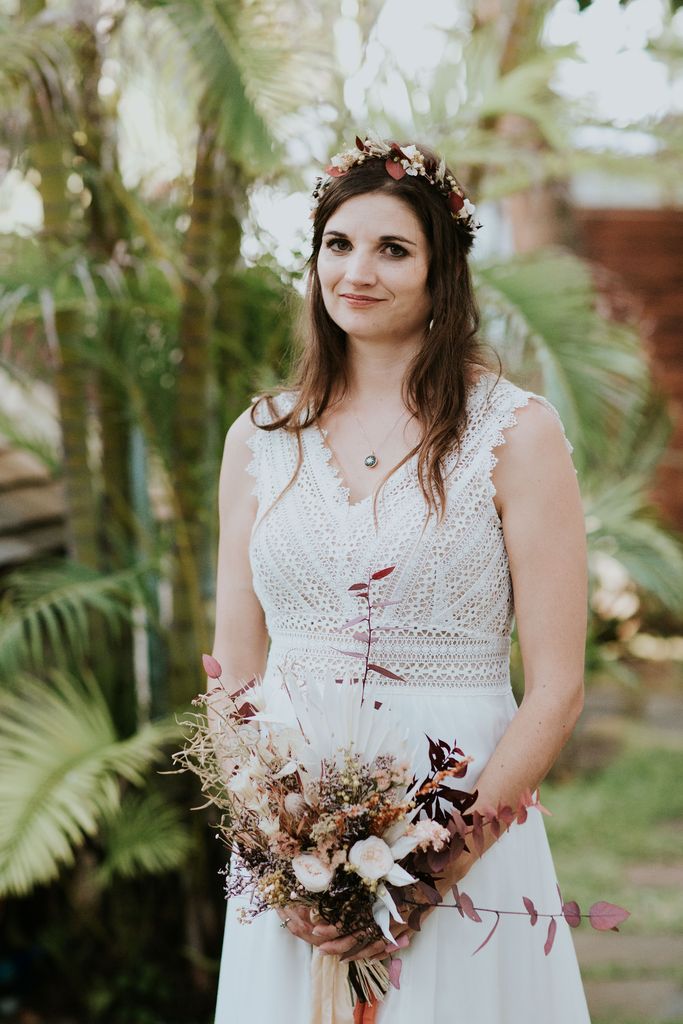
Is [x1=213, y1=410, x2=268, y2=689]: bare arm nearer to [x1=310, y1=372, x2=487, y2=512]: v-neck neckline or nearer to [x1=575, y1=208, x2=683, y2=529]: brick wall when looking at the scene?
[x1=310, y1=372, x2=487, y2=512]: v-neck neckline

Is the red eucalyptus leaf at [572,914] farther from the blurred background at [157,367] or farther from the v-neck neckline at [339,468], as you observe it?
the blurred background at [157,367]

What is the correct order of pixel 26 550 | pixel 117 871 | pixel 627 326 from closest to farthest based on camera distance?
1. pixel 117 871
2. pixel 26 550
3. pixel 627 326

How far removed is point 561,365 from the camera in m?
3.53

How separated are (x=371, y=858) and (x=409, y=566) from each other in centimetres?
52

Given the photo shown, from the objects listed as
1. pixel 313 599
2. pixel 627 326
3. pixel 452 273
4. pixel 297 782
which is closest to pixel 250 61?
pixel 452 273

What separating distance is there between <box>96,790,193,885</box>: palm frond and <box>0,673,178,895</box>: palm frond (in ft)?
0.26

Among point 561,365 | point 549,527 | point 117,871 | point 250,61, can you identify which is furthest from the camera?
point 117,871

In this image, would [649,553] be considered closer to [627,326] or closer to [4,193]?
[627,326]

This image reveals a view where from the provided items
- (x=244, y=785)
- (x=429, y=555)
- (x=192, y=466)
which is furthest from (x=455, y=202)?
(x=192, y=466)

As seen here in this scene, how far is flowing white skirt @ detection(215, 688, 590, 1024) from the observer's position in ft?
6.26

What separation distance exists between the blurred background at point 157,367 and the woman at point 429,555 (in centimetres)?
113

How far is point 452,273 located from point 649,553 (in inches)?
84.7

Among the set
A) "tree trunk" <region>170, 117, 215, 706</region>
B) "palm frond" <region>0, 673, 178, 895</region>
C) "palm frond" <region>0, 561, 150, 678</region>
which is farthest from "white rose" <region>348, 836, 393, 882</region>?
"tree trunk" <region>170, 117, 215, 706</region>

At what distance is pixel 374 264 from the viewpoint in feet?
6.66
